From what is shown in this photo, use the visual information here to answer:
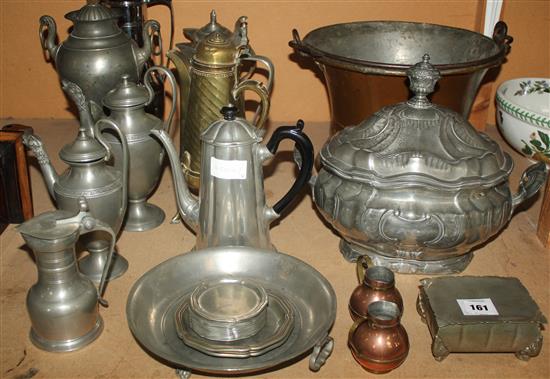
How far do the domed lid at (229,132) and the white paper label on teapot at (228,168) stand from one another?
0.12 feet

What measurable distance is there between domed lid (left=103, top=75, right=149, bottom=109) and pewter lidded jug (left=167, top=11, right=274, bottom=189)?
145 mm

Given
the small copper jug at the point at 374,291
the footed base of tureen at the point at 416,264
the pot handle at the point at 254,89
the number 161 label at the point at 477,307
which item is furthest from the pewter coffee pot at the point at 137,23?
the number 161 label at the point at 477,307

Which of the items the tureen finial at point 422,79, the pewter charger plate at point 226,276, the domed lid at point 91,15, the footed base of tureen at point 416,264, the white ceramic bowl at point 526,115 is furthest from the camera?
the white ceramic bowl at point 526,115

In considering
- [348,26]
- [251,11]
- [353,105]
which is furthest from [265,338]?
[251,11]

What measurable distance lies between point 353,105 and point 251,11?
58 cm

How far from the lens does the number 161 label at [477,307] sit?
3.62 feet

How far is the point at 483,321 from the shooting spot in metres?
1.08

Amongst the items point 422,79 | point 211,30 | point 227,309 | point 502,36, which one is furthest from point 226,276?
point 502,36

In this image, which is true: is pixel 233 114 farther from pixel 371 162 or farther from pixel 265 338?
pixel 265 338

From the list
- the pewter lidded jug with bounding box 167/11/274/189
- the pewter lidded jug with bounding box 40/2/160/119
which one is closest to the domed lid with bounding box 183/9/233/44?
the pewter lidded jug with bounding box 167/11/274/189

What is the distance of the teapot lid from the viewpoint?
1015mm

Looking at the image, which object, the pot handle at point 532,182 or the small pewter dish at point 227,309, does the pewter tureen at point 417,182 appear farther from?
the small pewter dish at point 227,309

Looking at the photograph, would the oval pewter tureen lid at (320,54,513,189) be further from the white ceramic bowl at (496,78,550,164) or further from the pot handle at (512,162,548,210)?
the white ceramic bowl at (496,78,550,164)

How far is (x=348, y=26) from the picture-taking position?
1.78 meters
